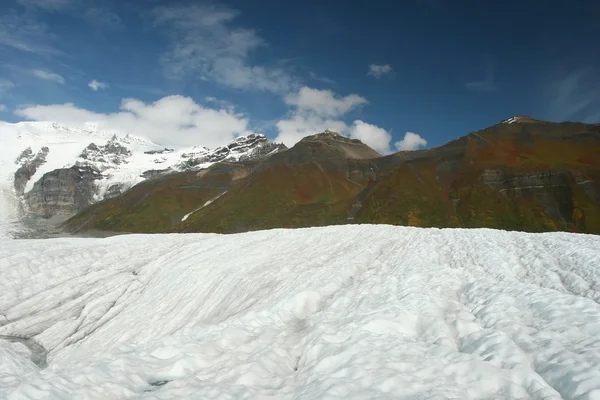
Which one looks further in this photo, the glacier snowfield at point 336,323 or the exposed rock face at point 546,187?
the exposed rock face at point 546,187

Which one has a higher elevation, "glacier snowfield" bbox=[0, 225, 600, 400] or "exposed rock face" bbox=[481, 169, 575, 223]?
"exposed rock face" bbox=[481, 169, 575, 223]

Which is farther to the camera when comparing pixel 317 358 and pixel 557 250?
pixel 557 250

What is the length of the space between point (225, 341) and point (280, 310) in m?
4.54

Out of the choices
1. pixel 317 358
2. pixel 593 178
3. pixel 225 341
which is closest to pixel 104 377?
pixel 225 341

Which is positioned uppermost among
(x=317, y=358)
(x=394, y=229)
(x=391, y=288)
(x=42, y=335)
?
(x=394, y=229)

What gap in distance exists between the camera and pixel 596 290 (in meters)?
17.4

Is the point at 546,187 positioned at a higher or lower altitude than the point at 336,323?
higher

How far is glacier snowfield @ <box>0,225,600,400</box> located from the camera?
1007 centimetres

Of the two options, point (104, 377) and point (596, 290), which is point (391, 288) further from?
point (104, 377)

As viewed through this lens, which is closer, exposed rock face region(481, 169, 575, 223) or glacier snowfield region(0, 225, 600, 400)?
glacier snowfield region(0, 225, 600, 400)

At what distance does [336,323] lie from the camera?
15625mm

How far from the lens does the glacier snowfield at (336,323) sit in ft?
33.0

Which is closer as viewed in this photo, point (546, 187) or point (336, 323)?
point (336, 323)

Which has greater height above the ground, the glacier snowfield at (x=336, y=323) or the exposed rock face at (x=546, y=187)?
the exposed rock face at (x=546, y=187)
